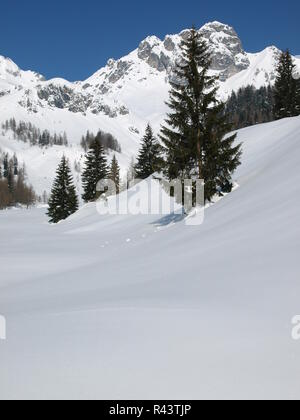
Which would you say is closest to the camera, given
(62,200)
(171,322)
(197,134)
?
(171,322)

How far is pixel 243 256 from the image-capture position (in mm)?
8055

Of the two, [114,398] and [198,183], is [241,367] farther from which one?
[198,183]

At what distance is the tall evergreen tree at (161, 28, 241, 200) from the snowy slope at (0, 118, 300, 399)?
7383 millimetres

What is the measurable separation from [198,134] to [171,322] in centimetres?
1429

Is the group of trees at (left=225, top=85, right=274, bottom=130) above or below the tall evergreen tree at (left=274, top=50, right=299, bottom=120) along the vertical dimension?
above

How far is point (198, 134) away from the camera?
60.7 feet

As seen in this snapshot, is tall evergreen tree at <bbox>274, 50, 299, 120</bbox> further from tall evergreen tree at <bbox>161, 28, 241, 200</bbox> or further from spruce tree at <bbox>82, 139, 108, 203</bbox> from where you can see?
tall evergreen tree at <bbox>161, 28, 241, 200</bbox>

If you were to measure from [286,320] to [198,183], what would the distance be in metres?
13.7

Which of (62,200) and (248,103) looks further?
(248,103)

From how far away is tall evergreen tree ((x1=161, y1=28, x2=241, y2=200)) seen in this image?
60.2 feet

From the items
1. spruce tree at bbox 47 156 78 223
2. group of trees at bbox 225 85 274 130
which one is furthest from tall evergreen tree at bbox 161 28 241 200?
group of trees at bbox 225 85 274 130

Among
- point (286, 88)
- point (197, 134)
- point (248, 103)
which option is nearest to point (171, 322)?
point (197, 134)

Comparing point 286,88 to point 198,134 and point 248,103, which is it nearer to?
point 198,134
